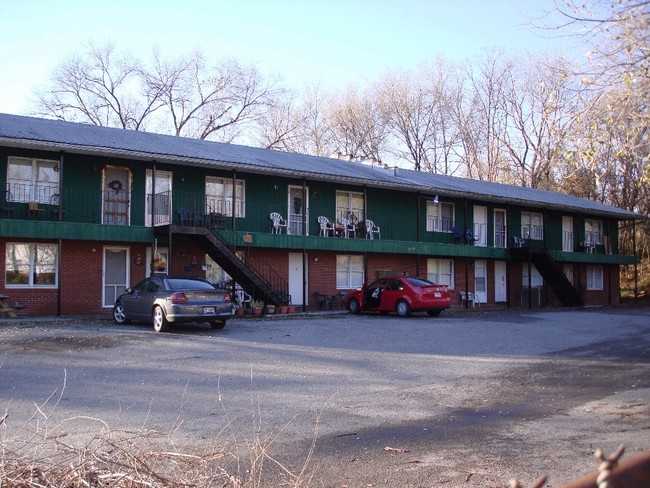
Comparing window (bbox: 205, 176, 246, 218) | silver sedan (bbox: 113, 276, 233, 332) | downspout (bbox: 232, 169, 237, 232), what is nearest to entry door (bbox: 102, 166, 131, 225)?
window (bbox: 205, 176, 246, 218)

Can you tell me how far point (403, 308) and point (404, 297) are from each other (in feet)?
1.33

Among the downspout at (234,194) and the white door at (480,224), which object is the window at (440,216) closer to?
the white door at (480,224)

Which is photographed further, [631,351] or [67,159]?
[67,159]

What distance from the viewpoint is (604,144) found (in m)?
9.52

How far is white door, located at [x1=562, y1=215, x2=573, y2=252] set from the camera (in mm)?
38562

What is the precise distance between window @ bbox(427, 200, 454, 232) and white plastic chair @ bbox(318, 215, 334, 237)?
5928mm

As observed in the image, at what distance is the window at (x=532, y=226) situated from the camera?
3650 cm

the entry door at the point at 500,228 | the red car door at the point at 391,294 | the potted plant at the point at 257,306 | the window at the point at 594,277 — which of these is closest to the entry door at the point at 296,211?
the red car door at the point at 391,294

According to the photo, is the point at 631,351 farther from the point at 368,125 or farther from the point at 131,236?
the point at 368,125

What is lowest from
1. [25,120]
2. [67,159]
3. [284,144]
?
[67,159]

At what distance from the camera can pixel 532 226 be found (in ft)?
121

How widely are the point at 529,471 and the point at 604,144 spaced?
209 inches

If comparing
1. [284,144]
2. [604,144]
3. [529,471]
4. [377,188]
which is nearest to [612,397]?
[604,144]

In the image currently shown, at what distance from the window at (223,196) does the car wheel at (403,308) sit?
7.14 m
